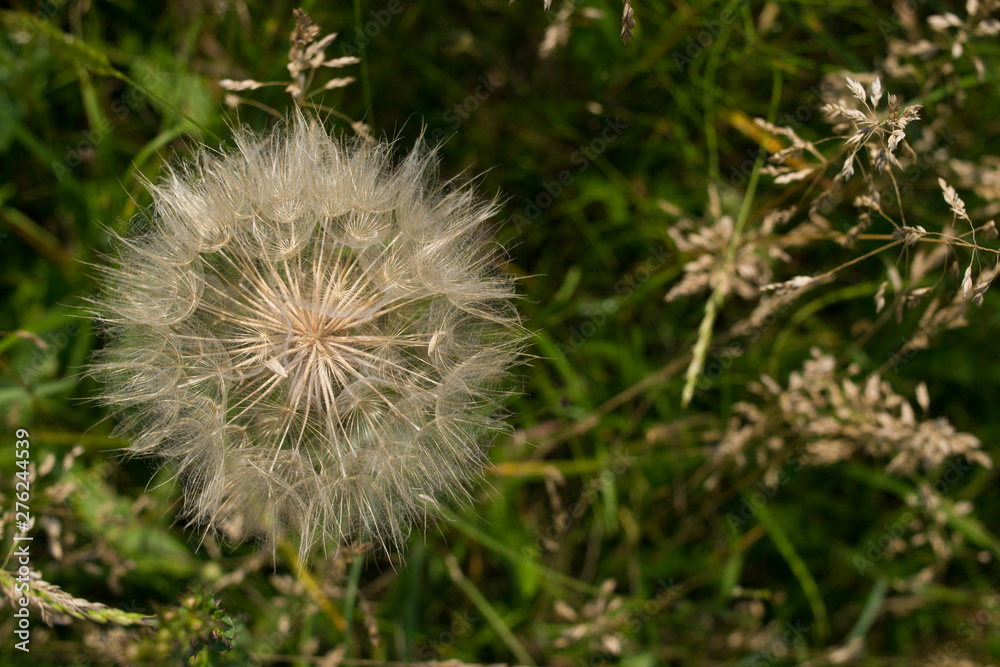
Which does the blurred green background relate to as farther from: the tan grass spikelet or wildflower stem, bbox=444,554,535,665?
the tan grass spikelet

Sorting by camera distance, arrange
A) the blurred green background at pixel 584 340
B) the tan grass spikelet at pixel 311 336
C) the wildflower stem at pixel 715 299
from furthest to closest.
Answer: the blurred green background at pixel 584 340, the wildflower stem at pixel 715 299, the tan grass spikelet at pixel 311 336

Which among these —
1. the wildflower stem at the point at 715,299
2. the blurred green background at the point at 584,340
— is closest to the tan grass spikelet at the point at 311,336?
the wildflower stem at the point at 715,299

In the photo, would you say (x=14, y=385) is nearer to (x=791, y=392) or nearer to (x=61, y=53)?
(x=61, y=53)

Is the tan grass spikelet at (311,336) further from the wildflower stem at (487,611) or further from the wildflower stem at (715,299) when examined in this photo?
the wildflower stem at (487,611)

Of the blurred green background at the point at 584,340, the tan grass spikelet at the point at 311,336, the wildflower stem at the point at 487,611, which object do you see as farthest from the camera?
the wildflower stem at the point at 487,611

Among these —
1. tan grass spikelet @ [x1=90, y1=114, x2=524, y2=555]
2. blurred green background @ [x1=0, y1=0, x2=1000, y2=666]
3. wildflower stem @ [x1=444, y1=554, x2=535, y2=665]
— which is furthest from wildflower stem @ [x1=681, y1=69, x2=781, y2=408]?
wildflower stem @ [x1=444, y1=554, x2=535, y2=665]

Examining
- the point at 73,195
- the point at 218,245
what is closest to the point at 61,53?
the point at 73,195
